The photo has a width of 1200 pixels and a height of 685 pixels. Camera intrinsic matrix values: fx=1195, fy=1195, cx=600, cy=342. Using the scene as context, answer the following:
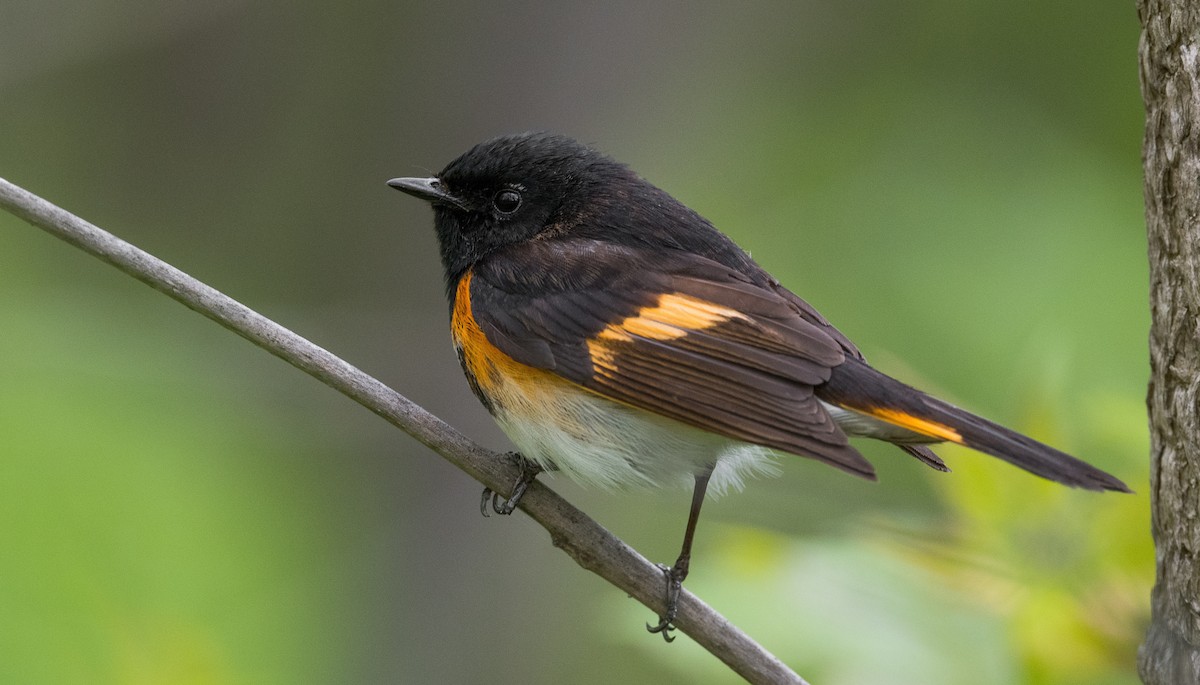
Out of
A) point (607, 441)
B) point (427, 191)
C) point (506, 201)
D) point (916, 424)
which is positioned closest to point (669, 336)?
point (607, 441)

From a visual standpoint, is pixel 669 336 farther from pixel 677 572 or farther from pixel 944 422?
pixel 944 422

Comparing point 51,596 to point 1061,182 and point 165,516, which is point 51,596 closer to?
point 165,516

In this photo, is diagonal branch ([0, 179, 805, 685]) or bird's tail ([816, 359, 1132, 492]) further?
diagonal branch ([0, 179, 805, 685])

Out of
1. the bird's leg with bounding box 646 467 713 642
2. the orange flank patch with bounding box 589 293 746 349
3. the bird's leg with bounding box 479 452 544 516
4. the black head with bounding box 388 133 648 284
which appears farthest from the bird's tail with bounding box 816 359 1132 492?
the black head with bounding box 388 133 648 284

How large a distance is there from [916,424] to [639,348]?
0.60 meters

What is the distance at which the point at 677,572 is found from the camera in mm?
2461

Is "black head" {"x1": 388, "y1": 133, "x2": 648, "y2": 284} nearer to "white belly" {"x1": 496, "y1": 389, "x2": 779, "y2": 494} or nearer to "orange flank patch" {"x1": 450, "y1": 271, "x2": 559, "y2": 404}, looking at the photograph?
"orange flank patch" {"x1": 450, "y1": 271, "x2": 559, "y2": 404}

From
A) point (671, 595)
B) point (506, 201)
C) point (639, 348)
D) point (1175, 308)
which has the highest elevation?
→ point (506, 201)

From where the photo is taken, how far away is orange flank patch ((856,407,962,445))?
203 cm

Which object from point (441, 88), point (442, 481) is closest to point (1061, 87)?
point (441, 88)

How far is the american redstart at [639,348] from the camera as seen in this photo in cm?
218

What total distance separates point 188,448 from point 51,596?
1.06m

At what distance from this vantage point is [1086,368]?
3654 mm

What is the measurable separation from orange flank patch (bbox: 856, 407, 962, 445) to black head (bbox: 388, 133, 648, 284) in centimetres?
105
